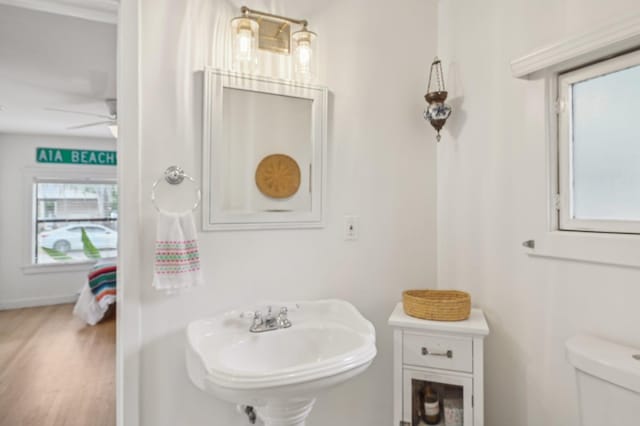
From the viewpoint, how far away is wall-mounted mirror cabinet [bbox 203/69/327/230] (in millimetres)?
1466

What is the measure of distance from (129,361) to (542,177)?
166 cm

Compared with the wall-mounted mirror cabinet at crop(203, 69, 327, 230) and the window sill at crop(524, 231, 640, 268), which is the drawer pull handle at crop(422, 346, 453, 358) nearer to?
the window sill at crop(524, 231, 640, 268)

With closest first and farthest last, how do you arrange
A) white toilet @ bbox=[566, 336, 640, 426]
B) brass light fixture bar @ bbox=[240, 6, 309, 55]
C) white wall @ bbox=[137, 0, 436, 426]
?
white toilet @ bbox=[566, 336, 640, 426], white wall @ bbox=[137, 0, 436, 426], brass light fixture bar @ bbox=[240, 6, 309, 55]

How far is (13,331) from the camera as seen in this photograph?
4.00m

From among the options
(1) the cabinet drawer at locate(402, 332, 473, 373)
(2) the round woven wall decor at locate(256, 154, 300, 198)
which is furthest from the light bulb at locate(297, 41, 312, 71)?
(1) the cabinet drawer at locate(402, 332, 473, 373)

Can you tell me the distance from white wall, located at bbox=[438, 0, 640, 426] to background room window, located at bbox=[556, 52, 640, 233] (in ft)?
0.26

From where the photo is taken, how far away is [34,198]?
A: 5.08m

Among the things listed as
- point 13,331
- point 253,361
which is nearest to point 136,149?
point 253,361

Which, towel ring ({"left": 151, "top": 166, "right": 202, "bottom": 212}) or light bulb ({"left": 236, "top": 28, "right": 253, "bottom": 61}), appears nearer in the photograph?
towel ring ({"left": 151, "top": 166, "right": 202, "bottom": 212})

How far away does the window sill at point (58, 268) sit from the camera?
5027 millimetres

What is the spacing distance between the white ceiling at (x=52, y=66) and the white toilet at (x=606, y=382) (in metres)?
2.68

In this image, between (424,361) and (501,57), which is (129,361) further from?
(501,57)

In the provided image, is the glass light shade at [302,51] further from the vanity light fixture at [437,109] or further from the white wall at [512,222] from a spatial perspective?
the white wall at [512,222]

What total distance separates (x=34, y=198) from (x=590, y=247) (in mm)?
6120
